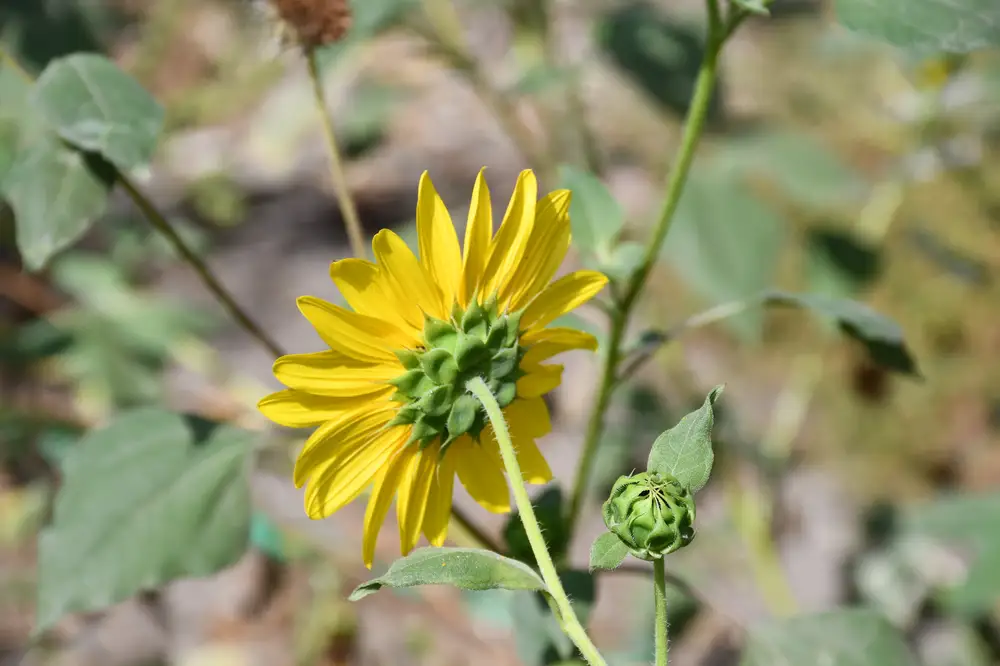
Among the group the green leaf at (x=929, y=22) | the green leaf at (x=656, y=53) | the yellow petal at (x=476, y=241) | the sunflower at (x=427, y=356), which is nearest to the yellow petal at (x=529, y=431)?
the sunflower at (x=427, y=356)

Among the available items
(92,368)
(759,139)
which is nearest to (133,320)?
(92,368)

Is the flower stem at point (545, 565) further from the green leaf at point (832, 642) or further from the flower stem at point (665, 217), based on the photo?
the green leaf at point (832, 642)

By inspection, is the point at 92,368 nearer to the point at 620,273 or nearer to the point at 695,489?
the point at 620,273

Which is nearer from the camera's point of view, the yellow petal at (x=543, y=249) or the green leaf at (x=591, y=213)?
the yellow petal at (x=543, y=249)

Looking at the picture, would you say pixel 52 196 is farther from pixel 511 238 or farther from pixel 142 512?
pixel 511 238

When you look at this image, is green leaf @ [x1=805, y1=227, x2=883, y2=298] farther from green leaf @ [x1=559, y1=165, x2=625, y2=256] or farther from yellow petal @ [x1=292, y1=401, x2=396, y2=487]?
yellow petal @ [x1=292, y1=401, x2=396, y2=487]

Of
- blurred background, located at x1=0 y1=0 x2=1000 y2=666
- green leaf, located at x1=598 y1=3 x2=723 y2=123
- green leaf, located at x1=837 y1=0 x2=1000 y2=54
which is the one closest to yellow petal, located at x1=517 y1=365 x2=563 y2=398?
blurred background, located at x1=0 y1=0 x2=1000 y2=666
